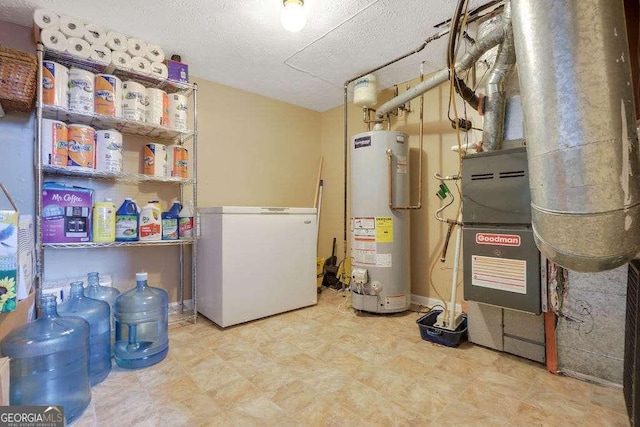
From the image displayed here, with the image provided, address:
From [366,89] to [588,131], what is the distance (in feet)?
6.75

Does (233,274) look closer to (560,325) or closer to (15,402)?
(15,402)

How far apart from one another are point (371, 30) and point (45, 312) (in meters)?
2.44

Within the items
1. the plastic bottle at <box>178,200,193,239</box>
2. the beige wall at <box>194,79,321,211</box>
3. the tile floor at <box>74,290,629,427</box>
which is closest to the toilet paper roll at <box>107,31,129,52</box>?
the beige wall at <box>194,79,321,211</box>

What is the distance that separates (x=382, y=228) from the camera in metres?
2.37

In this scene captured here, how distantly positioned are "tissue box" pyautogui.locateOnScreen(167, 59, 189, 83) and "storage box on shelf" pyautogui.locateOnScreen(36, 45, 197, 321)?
5cm

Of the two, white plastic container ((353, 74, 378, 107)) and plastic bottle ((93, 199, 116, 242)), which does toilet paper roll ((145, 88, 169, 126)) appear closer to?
plastic bottle ((93, 199, 116, 242))

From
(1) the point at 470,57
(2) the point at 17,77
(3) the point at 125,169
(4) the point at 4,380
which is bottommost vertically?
(4) the point at 4,380

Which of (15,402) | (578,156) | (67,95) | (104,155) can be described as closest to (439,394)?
(578,156)

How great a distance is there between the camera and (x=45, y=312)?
1298 mm

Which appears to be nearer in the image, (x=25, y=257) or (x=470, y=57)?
(x=25, y=257)

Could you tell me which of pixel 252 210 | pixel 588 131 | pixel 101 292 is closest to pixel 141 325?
pixel 101 292

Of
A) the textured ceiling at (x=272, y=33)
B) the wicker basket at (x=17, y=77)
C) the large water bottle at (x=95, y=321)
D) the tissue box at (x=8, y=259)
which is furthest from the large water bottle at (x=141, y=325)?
the textured ceiling at (x=272, y=33)

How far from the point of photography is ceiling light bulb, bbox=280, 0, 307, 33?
5.45 feet

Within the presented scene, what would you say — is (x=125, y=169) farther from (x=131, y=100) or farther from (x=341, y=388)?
(x=341, y=388)
